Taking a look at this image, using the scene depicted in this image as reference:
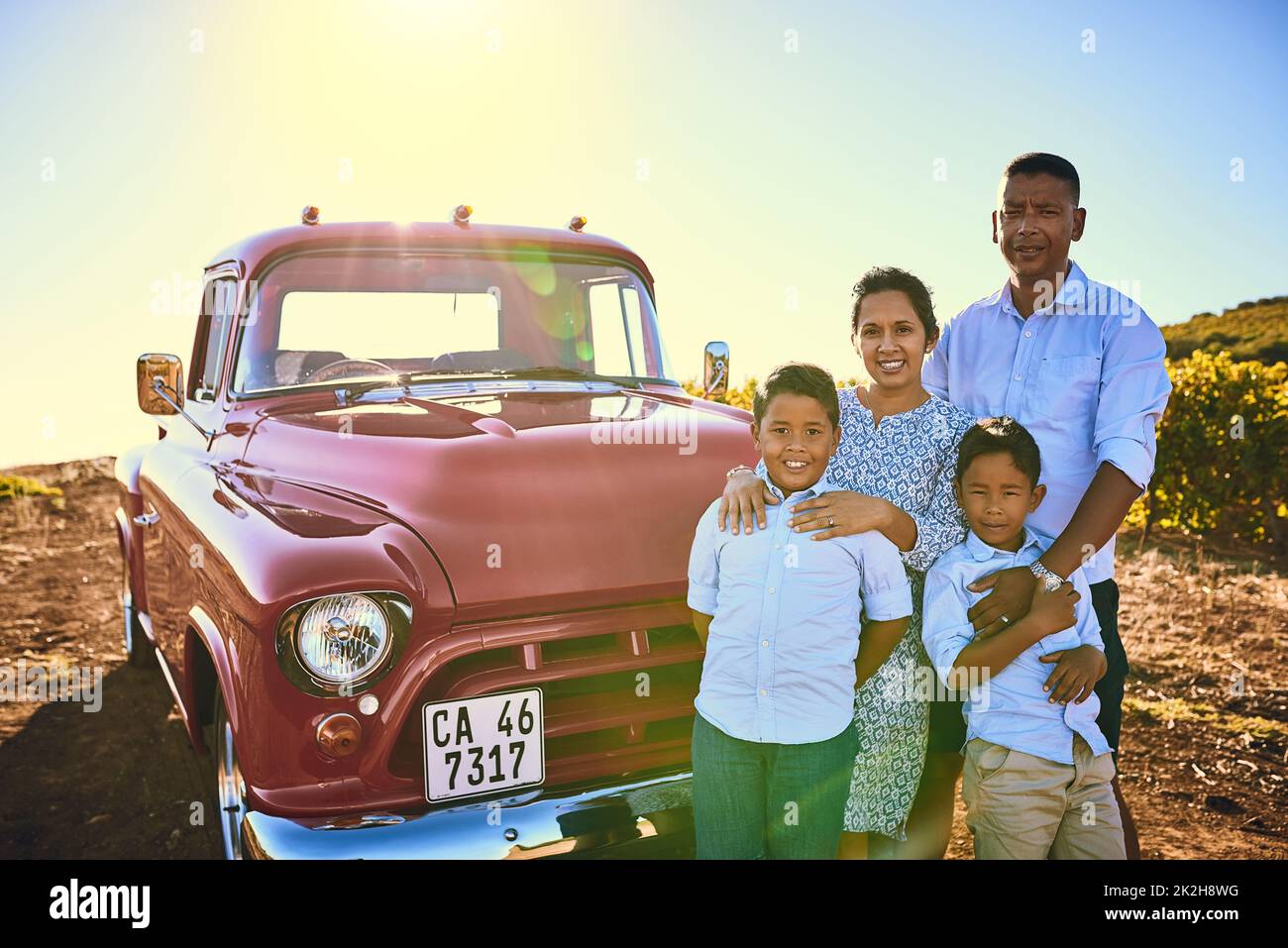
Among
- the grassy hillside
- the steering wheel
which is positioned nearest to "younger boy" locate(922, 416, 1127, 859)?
the steering wheel

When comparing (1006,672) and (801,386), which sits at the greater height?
(801,386)

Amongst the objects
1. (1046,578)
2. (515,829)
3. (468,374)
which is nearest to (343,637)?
(515,829)

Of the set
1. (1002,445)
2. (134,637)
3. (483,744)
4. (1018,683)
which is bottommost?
(134,637)

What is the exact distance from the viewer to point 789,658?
2.05m

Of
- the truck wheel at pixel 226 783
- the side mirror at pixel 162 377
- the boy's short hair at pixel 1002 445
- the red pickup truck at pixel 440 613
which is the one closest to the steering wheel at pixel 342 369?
the red pickup truck at pixel 440 613

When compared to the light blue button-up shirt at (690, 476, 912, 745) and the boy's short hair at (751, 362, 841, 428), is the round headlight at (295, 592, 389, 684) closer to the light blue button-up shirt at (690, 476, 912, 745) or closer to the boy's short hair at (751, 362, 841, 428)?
the light blue button-up shirt at (690, 476, 912, 745)

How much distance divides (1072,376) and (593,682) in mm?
1457

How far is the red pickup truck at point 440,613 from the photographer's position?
2164 millimetres

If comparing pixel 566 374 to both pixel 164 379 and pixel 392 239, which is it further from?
pixel 164 379

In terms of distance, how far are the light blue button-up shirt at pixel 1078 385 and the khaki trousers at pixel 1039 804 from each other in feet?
1.63

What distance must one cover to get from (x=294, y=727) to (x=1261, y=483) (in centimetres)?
820

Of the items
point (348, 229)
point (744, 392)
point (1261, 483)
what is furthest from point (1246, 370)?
point (348, 229)

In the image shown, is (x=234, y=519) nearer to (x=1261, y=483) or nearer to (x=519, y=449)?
(x=519, y=449)
